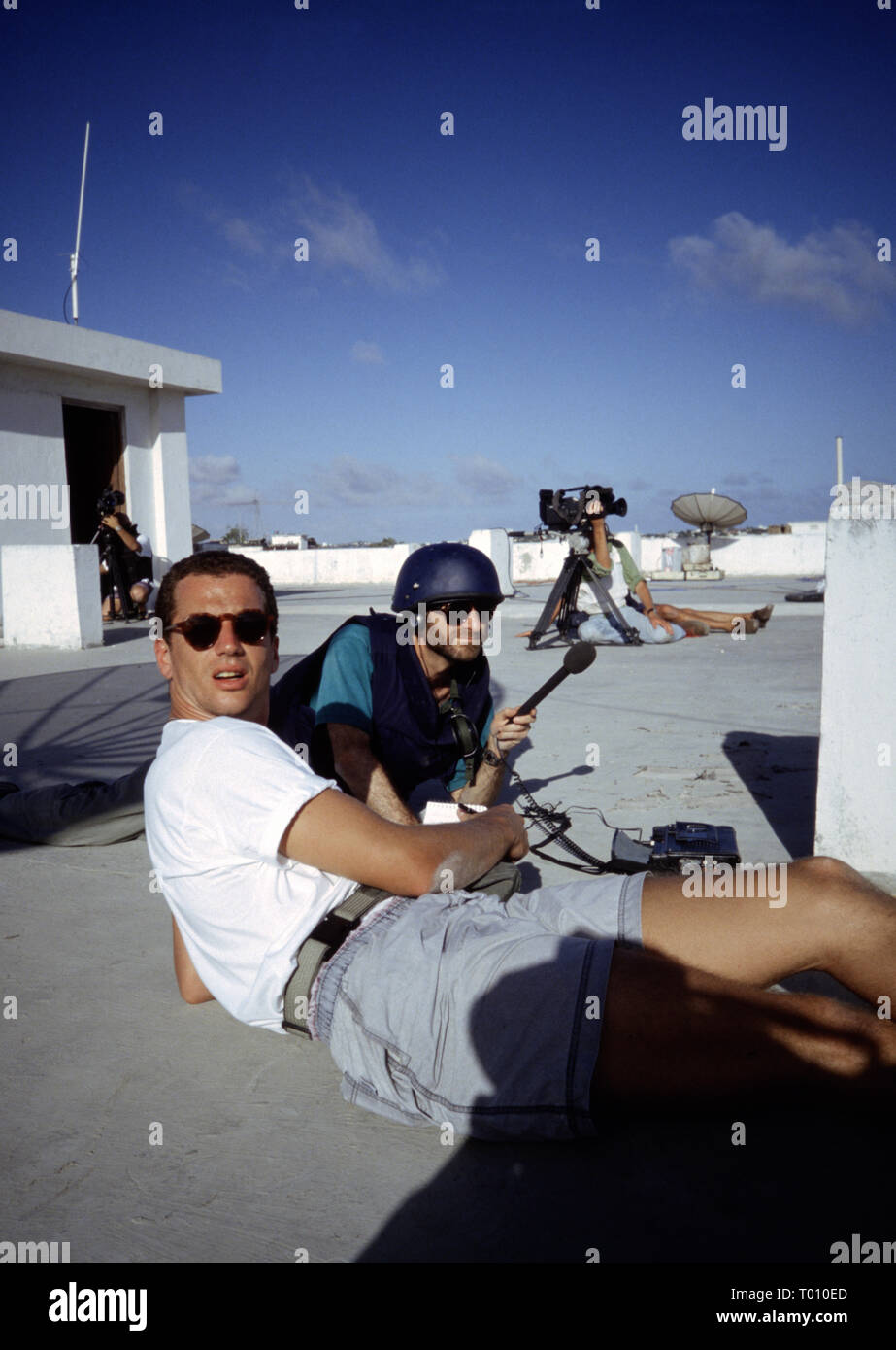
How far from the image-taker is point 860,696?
2924mm

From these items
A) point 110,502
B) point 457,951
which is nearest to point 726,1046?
point 457,951

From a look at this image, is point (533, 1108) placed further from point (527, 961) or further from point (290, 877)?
point (290, 877)

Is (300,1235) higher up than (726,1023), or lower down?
lower down

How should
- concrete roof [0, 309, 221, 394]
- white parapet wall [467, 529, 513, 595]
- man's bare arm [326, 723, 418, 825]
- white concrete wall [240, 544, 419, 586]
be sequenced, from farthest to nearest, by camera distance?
white concrete wall [240, 544, 419, 586] → white parapet wall [467, 529, 513, 595] → concrete roof [0, 309, 221, 394] → man's bare arm [326, 723, 418, 825]

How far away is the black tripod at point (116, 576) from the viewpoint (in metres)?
14.3

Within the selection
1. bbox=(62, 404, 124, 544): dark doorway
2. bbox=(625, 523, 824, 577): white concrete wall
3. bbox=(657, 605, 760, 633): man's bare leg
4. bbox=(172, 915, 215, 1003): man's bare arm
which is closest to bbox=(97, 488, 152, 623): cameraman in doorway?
bbox=(62, 404, 124, 544): dark doorway

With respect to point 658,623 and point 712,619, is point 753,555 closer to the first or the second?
point 712,619

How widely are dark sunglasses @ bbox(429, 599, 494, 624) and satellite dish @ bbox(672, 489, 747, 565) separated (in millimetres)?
24709

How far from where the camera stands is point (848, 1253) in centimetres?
149

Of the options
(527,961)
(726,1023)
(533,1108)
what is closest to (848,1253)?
(726,1023)

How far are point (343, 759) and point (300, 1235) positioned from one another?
1560mm

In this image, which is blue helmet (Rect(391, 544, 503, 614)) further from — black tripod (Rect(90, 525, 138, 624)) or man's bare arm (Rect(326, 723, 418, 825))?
black tripod (Rect(90, 525, 138, 624))

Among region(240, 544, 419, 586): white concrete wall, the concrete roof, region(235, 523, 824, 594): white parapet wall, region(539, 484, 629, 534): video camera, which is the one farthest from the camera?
region(240, 544, 419, 586): white concrete wall

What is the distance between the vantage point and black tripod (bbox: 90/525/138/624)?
47.0 ft
